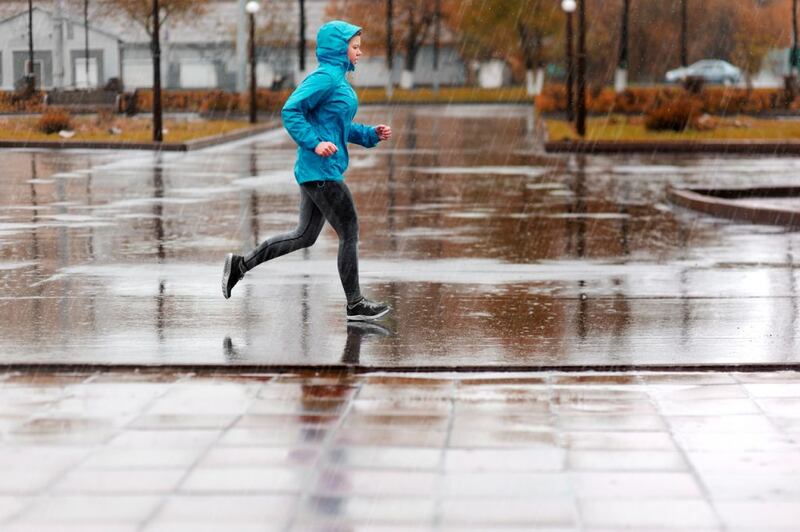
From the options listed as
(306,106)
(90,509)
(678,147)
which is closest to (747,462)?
(90,509)

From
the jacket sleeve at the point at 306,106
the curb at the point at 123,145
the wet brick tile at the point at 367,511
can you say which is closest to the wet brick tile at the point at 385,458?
the wet brick tile at the point at 367,511

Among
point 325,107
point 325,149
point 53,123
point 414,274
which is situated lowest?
point 414,274

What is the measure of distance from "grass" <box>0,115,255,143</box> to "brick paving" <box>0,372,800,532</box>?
26392 millimetres

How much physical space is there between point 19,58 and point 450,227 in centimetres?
5644

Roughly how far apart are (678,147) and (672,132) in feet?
13.8

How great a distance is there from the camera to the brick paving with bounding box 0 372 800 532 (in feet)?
17.8

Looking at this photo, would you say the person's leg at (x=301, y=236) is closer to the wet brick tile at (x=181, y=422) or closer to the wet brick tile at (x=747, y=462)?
the wet brick tile at (x=181, y=422)

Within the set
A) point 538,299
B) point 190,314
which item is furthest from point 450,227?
point 190,314

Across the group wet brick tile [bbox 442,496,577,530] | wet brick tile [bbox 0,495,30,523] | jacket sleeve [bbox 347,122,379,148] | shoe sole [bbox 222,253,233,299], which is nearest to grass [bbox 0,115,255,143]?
shoe sole [bbox 222,253,233,299]

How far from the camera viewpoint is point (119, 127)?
3972 centimetres

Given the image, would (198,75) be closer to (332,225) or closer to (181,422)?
(332,225)

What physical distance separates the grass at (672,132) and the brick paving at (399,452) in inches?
960

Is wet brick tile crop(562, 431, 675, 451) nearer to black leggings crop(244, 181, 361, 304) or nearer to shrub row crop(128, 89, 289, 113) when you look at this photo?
black leggings crop(244, 181, 361, 304)

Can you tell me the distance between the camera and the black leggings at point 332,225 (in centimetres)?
944
